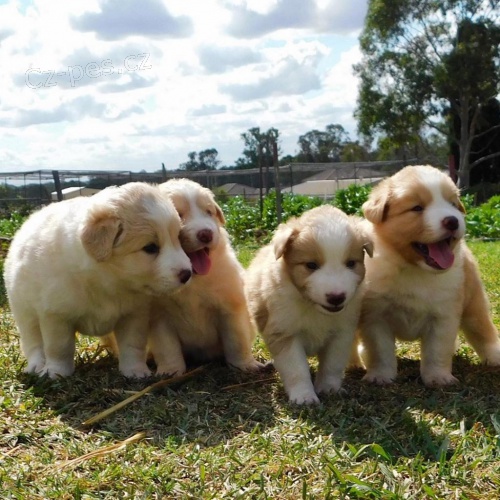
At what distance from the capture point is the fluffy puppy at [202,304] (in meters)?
4.73

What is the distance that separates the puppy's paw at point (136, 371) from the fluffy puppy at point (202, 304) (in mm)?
124

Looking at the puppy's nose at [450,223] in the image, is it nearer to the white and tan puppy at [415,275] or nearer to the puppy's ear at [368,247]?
the white and tan puppy at [415,275]

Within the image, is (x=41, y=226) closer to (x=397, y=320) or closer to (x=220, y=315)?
(x=220, y=315)

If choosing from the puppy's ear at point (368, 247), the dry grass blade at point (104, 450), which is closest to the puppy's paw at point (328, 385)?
the puppy's ear at point (368, 247)

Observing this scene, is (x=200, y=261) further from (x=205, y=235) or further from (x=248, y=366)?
(x=248, y=366)

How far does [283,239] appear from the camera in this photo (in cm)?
426

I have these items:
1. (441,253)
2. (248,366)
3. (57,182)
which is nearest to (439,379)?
(441,253)

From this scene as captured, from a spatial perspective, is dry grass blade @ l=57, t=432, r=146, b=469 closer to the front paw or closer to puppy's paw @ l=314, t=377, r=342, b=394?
the front paw

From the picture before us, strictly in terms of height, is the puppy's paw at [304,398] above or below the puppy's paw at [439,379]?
above

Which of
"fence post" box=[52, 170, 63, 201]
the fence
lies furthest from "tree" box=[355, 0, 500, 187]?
"fence post" box=[52, 170, 63, 201]

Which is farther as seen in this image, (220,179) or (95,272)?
(220,179)

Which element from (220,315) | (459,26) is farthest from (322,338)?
(459,26)

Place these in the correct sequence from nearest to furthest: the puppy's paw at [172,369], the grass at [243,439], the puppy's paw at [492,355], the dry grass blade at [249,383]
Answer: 1. the grass at [243,439]
2. the dry grass blade at [249,383]
3. the puppy's paw at [172,369]
4. the puppy's paw at [492,355]

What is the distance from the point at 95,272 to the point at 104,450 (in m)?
1.46
